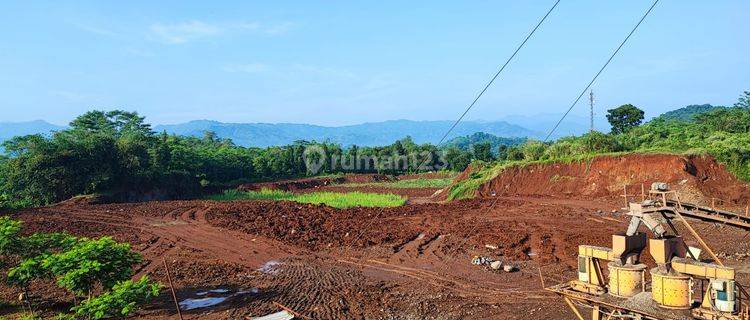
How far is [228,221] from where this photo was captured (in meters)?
23.8

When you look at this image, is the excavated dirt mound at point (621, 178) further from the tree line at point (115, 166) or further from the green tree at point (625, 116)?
the green tree at point (625, 116)

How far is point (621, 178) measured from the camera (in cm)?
2833

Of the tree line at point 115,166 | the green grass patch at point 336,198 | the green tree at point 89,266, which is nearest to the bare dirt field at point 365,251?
the green tree at point 89,266

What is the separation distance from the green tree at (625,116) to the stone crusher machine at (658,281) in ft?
187

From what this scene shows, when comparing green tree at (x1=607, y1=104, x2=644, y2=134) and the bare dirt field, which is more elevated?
green tree at (x1=607, y1=104, x2=644, y2=134)

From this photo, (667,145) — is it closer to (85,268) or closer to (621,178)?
(621,178)

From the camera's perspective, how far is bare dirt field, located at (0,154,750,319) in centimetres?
1205

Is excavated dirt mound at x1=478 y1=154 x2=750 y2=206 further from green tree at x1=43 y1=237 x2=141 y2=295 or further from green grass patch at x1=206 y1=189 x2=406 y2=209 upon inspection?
green tree at x1=43 y1=237 x2=141 y2=295

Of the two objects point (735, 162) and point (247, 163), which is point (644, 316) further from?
point (247, 163)

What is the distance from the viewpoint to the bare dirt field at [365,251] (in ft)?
39.5

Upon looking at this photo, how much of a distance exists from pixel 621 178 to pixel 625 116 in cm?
3568

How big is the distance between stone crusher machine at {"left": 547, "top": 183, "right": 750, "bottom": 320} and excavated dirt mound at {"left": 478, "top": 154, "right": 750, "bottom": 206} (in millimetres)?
19345

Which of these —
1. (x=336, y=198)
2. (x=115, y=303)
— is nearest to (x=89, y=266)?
(x=115, y=303)

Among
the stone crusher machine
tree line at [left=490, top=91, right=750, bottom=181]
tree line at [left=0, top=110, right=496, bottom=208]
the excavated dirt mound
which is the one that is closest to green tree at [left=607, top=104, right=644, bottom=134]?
tree line at [left=490, top=91, right=750, bottom=181]
